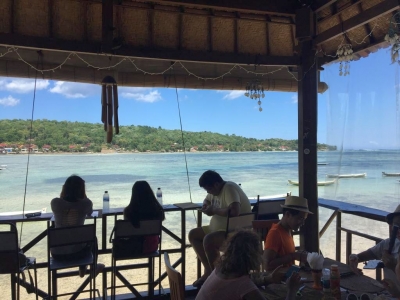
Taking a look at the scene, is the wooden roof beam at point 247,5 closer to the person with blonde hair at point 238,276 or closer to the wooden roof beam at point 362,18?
the wooden roof beam at point 362,18

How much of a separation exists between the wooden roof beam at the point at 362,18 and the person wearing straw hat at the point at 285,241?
169 cm

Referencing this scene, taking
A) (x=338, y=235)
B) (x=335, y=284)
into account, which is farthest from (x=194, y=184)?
(x=335, y=284)

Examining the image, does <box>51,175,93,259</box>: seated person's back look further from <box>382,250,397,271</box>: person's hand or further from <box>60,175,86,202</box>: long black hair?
<box>382,250,397,271</box>: person's hand

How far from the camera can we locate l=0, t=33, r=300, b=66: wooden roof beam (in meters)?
2.76

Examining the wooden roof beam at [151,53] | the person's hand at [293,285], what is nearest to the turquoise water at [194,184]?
the wooden roof beam at [151,53]

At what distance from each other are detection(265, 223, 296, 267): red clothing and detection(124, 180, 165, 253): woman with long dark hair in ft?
3.69

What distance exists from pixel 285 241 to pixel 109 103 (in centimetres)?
211

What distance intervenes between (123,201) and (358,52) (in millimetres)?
13248

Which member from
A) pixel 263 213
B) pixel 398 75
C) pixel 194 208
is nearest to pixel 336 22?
pixel 398 75

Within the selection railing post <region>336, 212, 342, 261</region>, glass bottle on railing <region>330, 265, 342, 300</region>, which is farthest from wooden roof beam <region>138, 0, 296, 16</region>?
glass bottle on railing <region>330, 265, 342, 300</region>

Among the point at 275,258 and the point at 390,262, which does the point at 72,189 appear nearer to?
the point at 275,258

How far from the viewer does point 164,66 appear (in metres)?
3.67

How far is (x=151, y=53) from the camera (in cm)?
312

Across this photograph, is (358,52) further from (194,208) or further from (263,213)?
(194,208)
